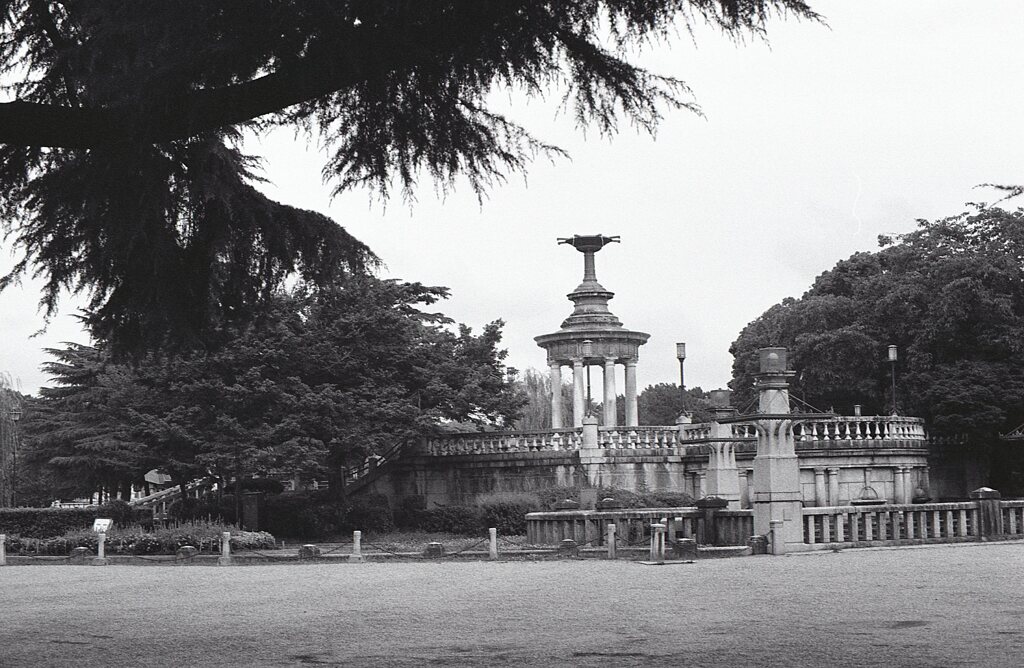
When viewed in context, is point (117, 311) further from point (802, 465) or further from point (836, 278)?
point (836, 278)

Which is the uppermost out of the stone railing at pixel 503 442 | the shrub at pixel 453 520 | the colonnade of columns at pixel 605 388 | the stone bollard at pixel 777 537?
the colonnade of columns at pixel 605 388

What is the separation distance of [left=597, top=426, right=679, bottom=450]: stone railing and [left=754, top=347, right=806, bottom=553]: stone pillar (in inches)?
690

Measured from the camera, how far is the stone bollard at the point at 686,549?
2309 cm

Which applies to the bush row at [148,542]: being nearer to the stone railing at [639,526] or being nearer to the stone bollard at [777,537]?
the stone railing at [639,526]

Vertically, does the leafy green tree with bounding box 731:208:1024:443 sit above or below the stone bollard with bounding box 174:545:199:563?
above

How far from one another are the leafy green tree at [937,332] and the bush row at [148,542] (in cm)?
2372

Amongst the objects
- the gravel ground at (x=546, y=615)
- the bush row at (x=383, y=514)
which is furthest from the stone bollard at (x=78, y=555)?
the bush row at (x=383, y=514)

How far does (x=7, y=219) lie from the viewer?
9203 millimetres

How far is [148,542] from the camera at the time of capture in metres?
28.2

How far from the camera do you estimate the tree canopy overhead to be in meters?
6.80

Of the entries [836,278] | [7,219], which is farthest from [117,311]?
[836,278]

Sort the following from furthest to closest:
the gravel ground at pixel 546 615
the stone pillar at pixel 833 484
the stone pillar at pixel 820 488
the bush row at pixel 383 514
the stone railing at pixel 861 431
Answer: the stone railing at pixel 861 431 → the stone pillar at pixel 833 484 → the stone pillar at pixel 820 488 → the bush row at pixel 383 514 → the gravel ground at pixel 546 615

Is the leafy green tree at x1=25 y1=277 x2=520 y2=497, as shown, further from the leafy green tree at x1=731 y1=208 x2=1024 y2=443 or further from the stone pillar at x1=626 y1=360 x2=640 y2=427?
the leafy green tree at x1=731 y1=208 x2=1024 y2=443

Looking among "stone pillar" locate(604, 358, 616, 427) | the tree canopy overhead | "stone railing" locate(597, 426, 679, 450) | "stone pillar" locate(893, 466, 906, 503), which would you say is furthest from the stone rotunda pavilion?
the tree canopy overhead
